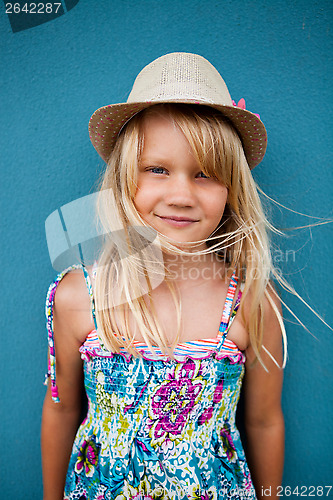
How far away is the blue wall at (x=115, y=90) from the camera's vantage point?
1.19 m

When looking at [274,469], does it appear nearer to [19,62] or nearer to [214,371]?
[214,371]

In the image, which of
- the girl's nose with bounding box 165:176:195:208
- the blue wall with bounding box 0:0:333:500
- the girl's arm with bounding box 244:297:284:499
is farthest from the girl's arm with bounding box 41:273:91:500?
the girl's arm with bounding box 244:297:284:499

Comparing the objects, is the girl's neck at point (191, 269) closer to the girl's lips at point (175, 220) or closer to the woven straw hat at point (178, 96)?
the girl's lips at point (175, 220)

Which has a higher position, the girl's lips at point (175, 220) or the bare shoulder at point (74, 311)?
the girl's lips at point (175, 220)

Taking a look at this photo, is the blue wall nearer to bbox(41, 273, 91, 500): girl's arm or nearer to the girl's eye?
bbox(41, 273, 91, 500): girl's arm

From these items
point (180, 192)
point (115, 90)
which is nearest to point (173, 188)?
point (180, 192)

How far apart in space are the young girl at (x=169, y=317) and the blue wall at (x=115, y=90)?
0.21 meters

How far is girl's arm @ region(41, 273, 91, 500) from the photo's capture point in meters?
1.02

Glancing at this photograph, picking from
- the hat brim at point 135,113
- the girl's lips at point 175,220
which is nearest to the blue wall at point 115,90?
the hat brim at point 135,113

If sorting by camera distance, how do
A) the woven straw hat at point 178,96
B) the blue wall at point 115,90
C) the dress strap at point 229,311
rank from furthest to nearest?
the blue wall at point 115,90 < the dress strap at point 229,311 < the woven straw hat at point 178,96

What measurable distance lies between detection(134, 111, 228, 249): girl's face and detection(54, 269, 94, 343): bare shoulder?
29 cm

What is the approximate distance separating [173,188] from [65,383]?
0.65 meters

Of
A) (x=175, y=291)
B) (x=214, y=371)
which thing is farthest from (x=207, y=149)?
(x=214, y=371)

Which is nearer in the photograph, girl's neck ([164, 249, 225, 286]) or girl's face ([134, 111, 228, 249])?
girl's face ([134, 111, 228, 249])
